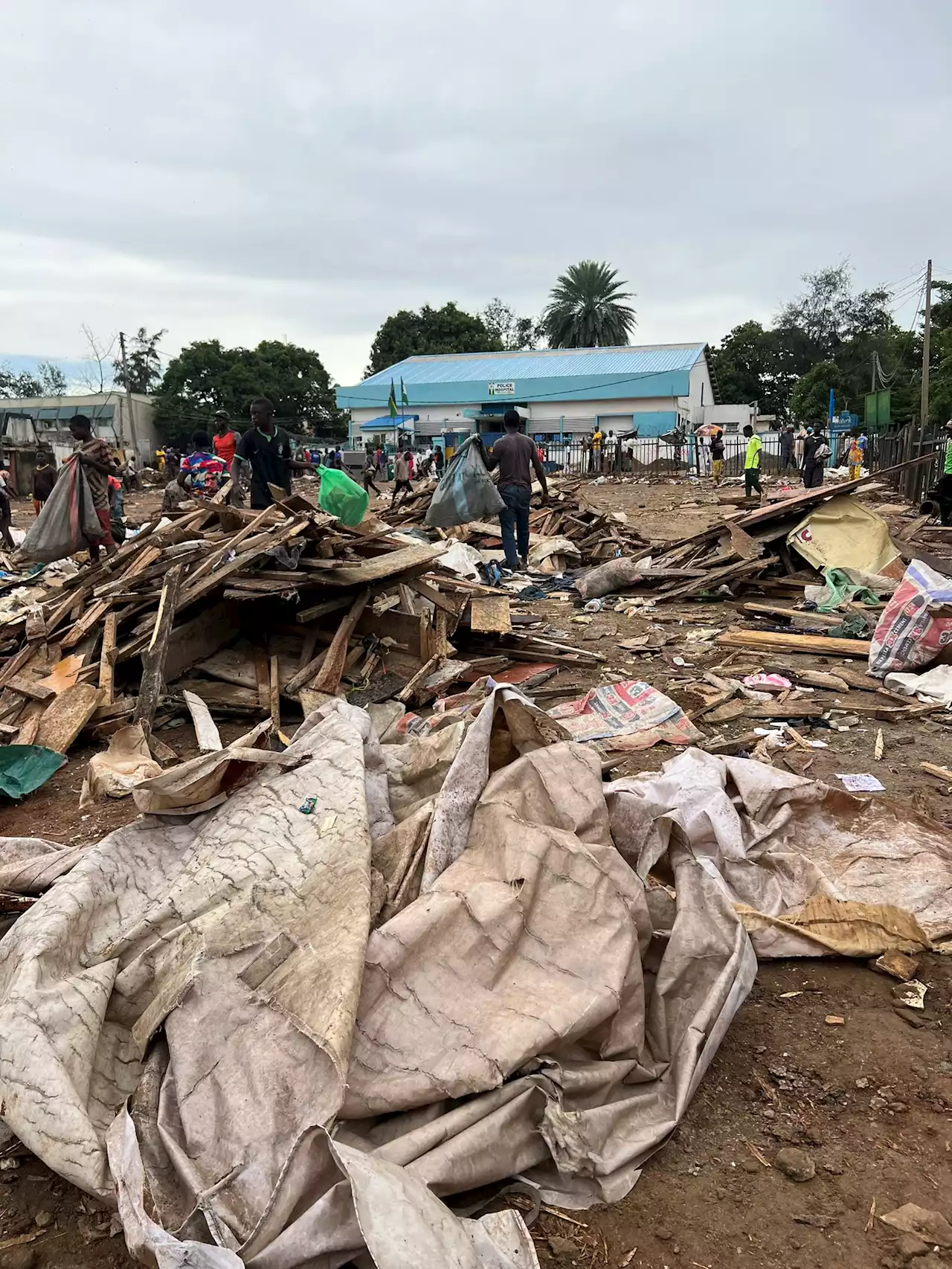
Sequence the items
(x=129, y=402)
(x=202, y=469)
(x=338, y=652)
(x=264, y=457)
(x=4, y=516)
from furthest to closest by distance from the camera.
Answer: (x=129, y=402), (x=202, y=469), (x=4, y=516), (x=264, y=457), (x=338, y=652)

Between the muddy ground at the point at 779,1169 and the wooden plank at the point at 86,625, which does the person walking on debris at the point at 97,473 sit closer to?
the wooden plank at the point at 86,625

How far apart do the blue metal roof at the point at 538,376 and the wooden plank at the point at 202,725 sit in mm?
38320

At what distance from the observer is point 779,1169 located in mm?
2014

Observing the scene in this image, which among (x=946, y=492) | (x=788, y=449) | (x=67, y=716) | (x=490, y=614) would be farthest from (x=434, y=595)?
(x=788, y=449)

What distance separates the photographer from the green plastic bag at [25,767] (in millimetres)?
4562

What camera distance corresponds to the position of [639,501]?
2069 cm

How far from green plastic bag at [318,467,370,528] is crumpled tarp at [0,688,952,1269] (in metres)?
4.17

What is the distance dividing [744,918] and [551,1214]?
4.04ft

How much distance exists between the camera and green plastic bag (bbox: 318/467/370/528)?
6.92 meters

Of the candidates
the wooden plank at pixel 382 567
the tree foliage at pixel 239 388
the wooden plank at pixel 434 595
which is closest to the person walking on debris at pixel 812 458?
the wooden plank at pixel 434 595

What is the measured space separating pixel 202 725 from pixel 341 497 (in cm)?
258

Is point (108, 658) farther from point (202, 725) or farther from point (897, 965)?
point (897, 965)

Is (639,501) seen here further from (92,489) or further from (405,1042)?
(405,1042)

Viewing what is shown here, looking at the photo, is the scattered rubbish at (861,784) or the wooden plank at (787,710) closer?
the scattered rubbish at (861,784)
